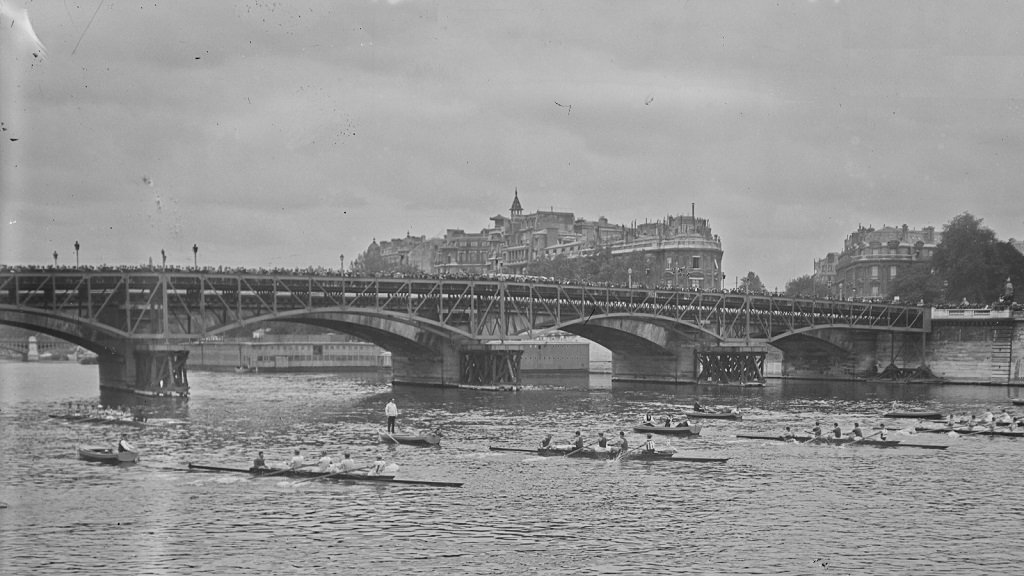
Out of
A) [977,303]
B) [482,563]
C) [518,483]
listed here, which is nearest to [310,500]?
[518,483]

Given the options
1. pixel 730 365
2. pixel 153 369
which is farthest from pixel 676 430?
pixel 730 365

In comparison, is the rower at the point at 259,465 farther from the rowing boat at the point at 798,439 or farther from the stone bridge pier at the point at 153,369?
the stone bridge pier at the point at 153,369

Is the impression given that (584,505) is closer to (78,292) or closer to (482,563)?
(482,563)

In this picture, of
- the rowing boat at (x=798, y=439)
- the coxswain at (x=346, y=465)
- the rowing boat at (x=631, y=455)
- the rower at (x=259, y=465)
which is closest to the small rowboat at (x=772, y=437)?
the rowing boat at (x=798, y=439)

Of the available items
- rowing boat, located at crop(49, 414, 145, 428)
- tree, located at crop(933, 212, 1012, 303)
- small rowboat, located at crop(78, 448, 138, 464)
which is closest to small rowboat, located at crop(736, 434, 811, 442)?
small rowboat, located at crop(78, 448, 138, 464)

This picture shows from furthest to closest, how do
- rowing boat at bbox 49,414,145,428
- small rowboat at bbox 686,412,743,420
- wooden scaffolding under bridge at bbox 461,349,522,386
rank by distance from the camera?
wooden scaffolding under bridge at bbox 461,349,522,386, small rowboat at bbox 686,412,743,420, rowing boat at bbox 49,414,145,428

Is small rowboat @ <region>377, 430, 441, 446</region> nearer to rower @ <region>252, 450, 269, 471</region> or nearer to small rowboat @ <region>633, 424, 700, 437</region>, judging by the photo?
rower @ <region>252, 450, 269, 471</region>
